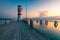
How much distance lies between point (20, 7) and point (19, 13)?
11.0 ft

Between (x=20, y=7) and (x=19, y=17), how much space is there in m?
5.08

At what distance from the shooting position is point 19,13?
1852 inches

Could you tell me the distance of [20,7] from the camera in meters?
49.4

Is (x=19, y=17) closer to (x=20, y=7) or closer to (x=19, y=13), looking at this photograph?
(x=19, y=13)

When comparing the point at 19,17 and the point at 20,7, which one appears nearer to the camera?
the point at 19,17

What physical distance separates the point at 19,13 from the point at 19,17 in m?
1.77

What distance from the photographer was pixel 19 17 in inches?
1811

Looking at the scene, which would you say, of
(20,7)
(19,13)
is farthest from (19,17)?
(20,7)

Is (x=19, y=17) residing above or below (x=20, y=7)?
below
